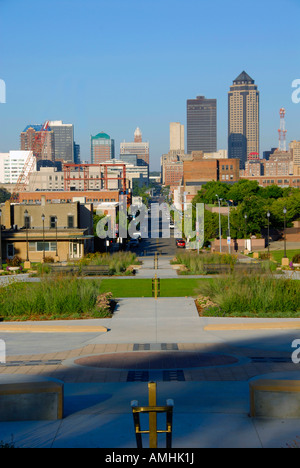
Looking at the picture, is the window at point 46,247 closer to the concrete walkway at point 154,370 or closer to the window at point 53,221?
the window at point 53,221

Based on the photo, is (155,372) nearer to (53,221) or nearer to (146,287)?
(146,287)

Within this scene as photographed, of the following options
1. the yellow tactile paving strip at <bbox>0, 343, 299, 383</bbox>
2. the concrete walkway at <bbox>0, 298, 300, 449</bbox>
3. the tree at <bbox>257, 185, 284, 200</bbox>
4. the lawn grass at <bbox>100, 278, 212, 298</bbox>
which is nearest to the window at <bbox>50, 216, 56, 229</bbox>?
the lawn grass at <bbox>100, 278, 212, 298</bbox>

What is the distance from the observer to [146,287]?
35.8 m

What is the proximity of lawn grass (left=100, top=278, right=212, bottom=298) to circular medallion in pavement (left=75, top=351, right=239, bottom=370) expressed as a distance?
11.5 m

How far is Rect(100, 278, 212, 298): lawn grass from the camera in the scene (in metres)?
32.7

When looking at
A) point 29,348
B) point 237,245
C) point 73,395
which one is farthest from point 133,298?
point 237,245

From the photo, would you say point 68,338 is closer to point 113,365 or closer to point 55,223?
point 113,365

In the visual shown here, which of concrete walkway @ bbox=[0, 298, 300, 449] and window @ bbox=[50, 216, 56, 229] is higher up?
window @ bbox=[50, 216, 56, 229]

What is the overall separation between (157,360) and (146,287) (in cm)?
1795

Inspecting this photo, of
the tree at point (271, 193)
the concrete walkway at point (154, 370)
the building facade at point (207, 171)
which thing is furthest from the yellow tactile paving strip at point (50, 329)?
the building facade at point (207, 171)

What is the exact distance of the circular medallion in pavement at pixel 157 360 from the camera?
56.5ft

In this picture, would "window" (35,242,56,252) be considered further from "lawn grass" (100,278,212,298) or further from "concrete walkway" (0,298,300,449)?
"concrete walkway" (0,298,300,449)

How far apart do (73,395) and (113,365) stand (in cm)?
330

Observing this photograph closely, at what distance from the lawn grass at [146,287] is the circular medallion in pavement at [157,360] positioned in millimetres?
11485
